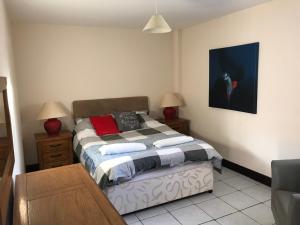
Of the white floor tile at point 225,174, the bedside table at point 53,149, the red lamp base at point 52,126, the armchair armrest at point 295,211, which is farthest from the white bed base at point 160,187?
the red lamp base at point 52,126

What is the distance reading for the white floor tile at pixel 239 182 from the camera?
3.22 metres

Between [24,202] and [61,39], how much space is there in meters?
3.05

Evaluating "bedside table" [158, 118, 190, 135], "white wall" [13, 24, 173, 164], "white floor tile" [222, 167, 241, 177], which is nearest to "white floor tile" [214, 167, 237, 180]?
"white floor tile" [222, 167, 241, 177]

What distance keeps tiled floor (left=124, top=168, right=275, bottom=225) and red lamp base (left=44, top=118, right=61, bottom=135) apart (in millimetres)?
1747

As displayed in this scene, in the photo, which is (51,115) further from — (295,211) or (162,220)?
(295,211)

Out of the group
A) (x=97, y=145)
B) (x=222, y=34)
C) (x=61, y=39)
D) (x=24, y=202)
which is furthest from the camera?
(x=61, y=39)

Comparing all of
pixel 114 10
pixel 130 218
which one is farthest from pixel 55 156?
pixel 114 10

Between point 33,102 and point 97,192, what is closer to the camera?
point 97,192

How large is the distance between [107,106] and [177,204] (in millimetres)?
2079

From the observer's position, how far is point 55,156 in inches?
142

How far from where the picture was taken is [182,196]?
9.33ft

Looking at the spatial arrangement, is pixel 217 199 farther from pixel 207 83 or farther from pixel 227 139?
pixel 207 83

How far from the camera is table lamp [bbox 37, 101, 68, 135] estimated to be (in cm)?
356

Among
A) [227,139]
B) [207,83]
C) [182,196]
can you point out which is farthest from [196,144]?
[207,83]
